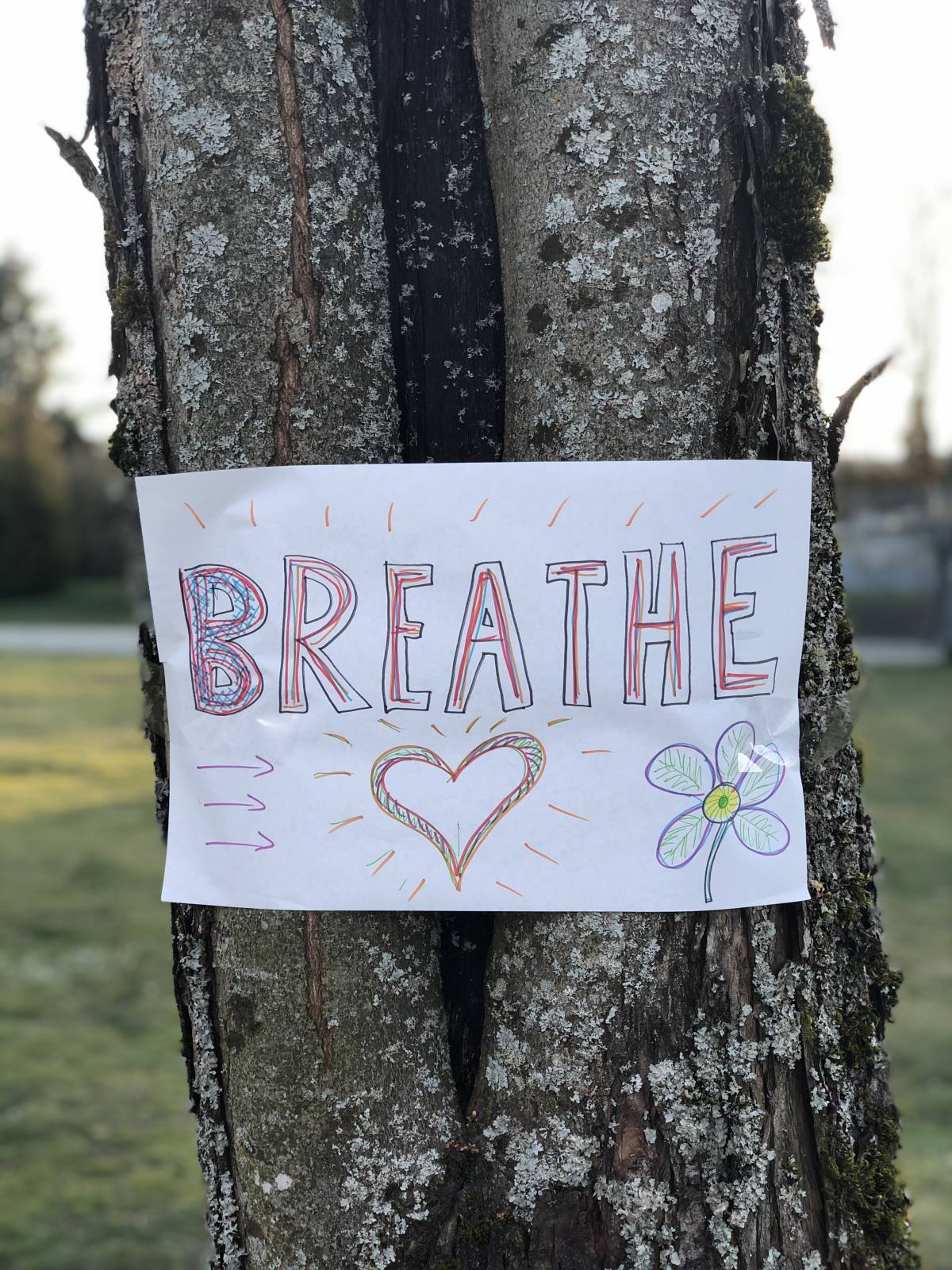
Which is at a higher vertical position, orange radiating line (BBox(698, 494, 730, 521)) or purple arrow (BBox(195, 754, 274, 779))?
orange radiating line (BBox(698, 494, 730, 521))

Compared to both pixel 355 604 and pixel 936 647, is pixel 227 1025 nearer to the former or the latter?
pixel 355 604

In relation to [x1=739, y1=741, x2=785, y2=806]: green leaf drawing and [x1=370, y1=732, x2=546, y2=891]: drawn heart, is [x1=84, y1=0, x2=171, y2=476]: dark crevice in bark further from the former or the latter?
[x1=739, y1=741, x2=785, y2=806]: green leaf drawing

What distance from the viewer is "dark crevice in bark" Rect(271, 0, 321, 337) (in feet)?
3.63

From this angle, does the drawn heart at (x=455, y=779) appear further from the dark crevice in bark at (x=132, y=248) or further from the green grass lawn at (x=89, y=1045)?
the green grass lawn at (x=89, y=1045)

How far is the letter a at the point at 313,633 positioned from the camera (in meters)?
1.16

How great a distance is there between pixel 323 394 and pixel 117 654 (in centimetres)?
1467

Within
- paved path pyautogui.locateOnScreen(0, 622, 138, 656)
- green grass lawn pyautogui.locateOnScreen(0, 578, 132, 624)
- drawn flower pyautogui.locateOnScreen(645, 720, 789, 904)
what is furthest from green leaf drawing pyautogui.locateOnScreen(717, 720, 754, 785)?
green grass lawn pyautogui.locateOnScreen(0, 578, 132, 624)

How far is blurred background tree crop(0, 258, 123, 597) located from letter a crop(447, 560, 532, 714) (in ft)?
77.9

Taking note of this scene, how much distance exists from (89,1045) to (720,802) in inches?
127

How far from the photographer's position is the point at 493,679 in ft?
3.81

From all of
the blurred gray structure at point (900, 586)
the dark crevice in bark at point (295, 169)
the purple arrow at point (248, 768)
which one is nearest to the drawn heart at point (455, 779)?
the purple arrow at point (248, 768)

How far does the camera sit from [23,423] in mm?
24906

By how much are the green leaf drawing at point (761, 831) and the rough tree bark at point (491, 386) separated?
0.21ft

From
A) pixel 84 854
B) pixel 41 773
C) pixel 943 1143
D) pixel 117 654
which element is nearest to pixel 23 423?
pixel 117 654
